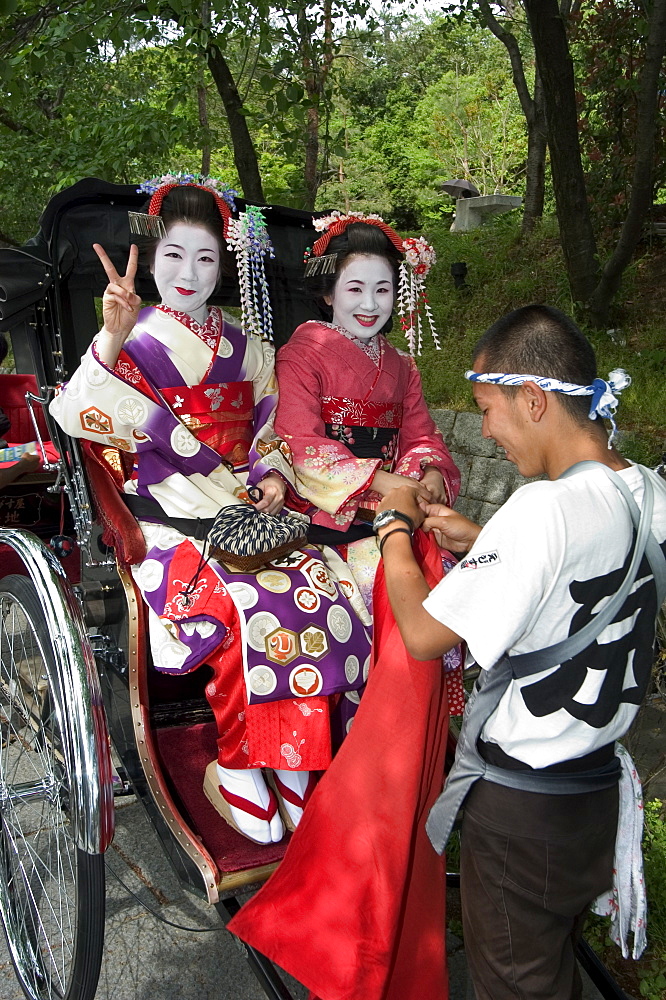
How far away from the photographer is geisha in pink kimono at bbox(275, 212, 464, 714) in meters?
2.54

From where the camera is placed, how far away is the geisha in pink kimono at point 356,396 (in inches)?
100

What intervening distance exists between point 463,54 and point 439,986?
1951 centimetres

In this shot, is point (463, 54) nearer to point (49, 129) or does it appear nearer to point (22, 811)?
point (49, 129)

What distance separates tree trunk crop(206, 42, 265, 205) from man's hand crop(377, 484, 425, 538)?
508 centimetres

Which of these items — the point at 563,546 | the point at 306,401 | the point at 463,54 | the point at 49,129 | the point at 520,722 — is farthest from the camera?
the point at 463,54

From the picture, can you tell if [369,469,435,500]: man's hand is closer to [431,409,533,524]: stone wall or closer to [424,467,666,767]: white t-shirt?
[424,467,666,767]: white t-shirt

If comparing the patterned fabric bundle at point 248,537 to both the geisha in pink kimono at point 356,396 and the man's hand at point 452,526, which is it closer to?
the geisha in pink kimono at point 356,396

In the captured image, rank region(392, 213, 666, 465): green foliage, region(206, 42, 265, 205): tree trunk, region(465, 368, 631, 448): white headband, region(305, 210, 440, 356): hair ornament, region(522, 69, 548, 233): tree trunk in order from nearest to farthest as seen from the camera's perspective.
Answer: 1. region(465, 368, 631, 448): white headband
2. region(305, 210, 440, 356): hair ornament
3. region(392, 213, 666, 465): green foliage
4. region(206, 42, 265, 205): tree trunk
5. region(522, 69, 548, 233): tree trunk

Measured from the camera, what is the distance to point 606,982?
204cm

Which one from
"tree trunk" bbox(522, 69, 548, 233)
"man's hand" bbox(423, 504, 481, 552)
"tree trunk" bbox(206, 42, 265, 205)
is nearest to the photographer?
"man's hand" bbox(423, 504, 481, 552)

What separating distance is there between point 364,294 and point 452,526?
997 mm

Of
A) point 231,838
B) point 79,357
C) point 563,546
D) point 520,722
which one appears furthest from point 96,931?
point 79,357

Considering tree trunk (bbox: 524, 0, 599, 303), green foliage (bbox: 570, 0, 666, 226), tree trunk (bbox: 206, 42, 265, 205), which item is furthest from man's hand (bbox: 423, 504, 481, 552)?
green foliage (bbox: 570, 0, 666, 226)

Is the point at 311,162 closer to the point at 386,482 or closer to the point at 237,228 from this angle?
the point at 237,228
